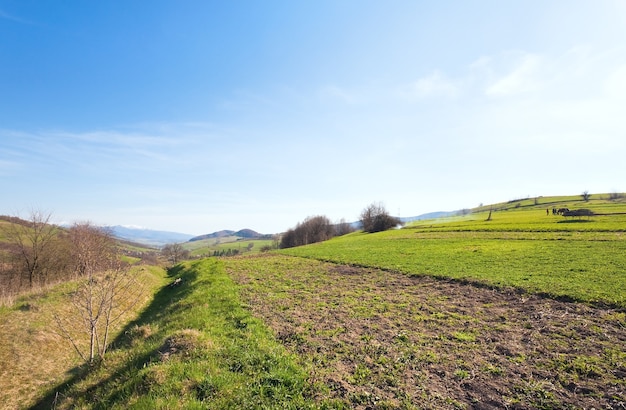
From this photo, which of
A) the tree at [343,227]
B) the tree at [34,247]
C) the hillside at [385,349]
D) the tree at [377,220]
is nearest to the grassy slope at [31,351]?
the hillside at [385,349]

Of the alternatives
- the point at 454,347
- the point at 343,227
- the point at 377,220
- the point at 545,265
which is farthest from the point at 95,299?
the point at 343,227

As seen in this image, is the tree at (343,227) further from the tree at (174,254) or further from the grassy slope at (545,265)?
the grassy slope at (545,265)

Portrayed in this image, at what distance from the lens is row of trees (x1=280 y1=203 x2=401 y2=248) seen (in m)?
106

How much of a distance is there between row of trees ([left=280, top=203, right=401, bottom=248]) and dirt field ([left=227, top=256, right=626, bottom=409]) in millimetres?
89232

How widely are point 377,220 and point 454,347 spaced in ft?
325

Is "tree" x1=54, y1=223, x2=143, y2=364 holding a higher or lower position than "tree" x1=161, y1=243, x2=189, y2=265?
higher

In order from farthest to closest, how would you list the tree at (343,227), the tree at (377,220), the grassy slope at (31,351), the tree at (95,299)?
the tree at (343,227)
the tree at (377,220)
the grassy slope at (31,351)
the tree at (95,299)

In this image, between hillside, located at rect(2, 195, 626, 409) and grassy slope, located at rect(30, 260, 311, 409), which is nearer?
grassy slope, located at rect(30, 260, 311, 409)

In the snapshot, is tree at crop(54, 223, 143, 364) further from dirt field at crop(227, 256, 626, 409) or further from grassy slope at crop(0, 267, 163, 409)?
dirt field at crop(227, 256, 626, 409)

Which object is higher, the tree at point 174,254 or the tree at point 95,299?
the tree at point 95,299

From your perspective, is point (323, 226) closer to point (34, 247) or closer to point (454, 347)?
point (34, 247)

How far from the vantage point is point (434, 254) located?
1313 inches

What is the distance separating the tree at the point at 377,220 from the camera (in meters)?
105

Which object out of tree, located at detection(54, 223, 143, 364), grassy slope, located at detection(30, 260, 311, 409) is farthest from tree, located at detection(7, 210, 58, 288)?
grassy slope, located at detection(30, 260, 311, 409)
